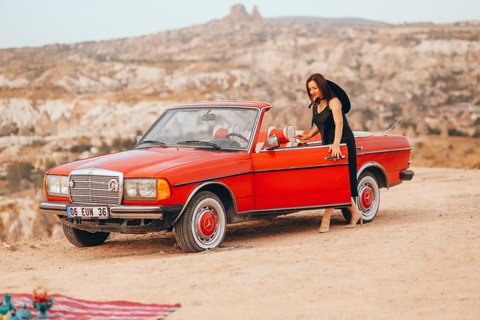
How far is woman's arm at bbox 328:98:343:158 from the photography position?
9.22 metres

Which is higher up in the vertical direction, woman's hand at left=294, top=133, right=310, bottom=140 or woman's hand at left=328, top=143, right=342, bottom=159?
woman's hand at left=294, top=133, right=310, bottom=140

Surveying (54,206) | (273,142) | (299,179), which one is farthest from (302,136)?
(54,206)

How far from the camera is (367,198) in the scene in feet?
35.3

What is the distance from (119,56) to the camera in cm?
10794

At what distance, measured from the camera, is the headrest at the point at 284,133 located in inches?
368

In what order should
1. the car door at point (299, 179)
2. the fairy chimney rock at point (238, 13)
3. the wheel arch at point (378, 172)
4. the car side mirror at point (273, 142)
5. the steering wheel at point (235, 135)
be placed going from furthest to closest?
the fairy chimney rock at point (238, 13)
the wheel arch at point (378, 172)
the steering wheel at point (235, 135)
the car door at point (299, 179)
the car side mirror at point (273, 142)

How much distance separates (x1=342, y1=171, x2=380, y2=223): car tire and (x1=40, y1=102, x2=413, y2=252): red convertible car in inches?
12.0

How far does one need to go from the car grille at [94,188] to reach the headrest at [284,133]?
2.37 metres

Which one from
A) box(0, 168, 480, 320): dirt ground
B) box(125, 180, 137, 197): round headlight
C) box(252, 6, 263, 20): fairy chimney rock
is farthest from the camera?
box(252, 6, 263, 20): fairy chimney rock

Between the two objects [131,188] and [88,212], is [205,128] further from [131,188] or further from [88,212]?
[88,212]

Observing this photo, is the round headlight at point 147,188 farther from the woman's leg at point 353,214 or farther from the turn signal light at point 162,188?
the woman's leg at point 353,214

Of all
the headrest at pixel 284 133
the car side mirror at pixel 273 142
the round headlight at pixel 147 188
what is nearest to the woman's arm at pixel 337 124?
the headrest at pixel 284 133

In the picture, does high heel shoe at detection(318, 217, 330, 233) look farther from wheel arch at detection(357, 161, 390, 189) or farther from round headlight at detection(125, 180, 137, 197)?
round headlight at detection(125, 180, 137, 197)

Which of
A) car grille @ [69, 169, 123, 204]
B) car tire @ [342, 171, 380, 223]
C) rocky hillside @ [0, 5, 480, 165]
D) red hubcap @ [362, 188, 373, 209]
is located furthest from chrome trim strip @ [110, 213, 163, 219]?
rocky hillside @ [0, 5, 480, 165]
